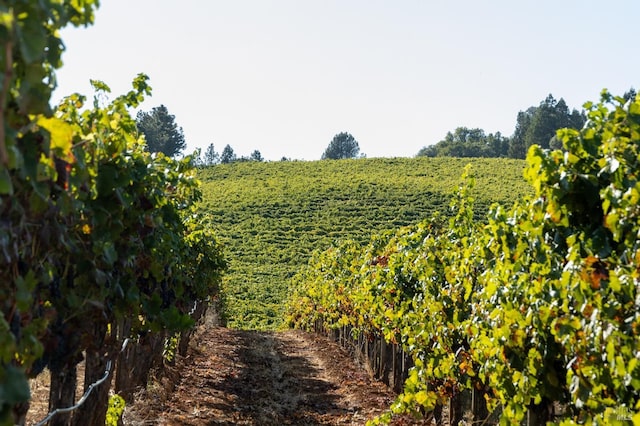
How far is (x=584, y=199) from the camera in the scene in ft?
13.8

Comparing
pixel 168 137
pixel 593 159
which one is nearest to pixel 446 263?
pixel 593 159

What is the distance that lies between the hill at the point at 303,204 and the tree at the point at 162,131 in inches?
756

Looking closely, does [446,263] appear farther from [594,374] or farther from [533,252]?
[594,374]

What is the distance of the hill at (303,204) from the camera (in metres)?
38.0

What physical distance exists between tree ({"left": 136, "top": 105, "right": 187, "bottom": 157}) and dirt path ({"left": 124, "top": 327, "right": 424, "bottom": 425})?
68925mm

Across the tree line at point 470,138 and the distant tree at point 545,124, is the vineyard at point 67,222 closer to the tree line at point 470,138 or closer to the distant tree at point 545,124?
the tree line at point 470,138

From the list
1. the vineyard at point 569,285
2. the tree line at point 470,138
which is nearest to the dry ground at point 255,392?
the vineyard at point 569,285

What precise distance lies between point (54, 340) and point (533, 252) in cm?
295

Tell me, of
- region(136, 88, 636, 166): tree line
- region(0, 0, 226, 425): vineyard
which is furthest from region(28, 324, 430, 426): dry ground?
region(136, 88, 636, 166): tree line

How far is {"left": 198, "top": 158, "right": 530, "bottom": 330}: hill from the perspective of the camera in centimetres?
3800

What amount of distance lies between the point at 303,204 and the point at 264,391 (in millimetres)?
40942

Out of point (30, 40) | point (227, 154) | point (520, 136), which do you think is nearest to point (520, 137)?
point (520, 136)

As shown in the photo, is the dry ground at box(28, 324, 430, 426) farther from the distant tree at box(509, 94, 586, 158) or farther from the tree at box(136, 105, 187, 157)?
the distant tree at box(509, 94, 586, 158)

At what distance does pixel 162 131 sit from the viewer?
293 ft
